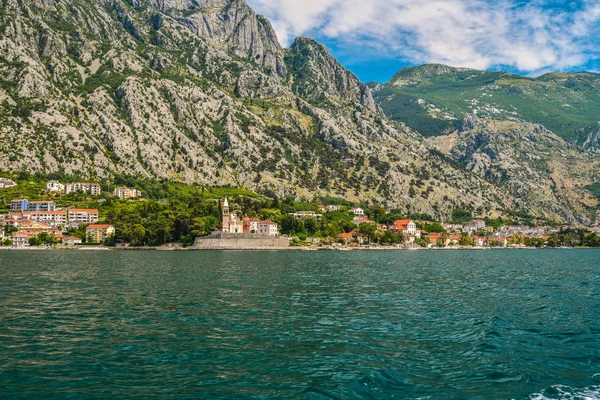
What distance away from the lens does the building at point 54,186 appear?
6850 inches

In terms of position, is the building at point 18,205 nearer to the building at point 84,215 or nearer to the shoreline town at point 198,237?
the shoreline town at point 198,237

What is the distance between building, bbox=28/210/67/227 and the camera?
15725 cm

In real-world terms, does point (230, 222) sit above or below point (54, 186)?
below

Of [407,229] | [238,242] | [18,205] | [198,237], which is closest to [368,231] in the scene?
[407,229]

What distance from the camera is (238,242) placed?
140 metres

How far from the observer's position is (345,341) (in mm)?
22984

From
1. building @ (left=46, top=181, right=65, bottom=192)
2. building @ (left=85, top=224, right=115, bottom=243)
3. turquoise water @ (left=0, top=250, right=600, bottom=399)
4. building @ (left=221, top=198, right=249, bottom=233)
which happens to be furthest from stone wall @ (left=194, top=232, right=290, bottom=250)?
turquoise water @ (left=0, top=250, right=600, bottom=399)

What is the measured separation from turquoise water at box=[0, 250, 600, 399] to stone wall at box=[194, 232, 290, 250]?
309 ft

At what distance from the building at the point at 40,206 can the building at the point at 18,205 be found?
1201mm

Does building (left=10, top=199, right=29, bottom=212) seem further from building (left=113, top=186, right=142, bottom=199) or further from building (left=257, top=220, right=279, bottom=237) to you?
building (left=257, top=220, right=279, bottom=237)

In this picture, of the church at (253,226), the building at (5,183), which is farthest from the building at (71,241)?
the building at (5,183)

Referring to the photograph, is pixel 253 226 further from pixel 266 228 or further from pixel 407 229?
pixel 407 229

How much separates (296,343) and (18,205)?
169 metres

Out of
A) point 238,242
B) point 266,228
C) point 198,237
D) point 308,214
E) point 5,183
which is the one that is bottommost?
point 238,242
